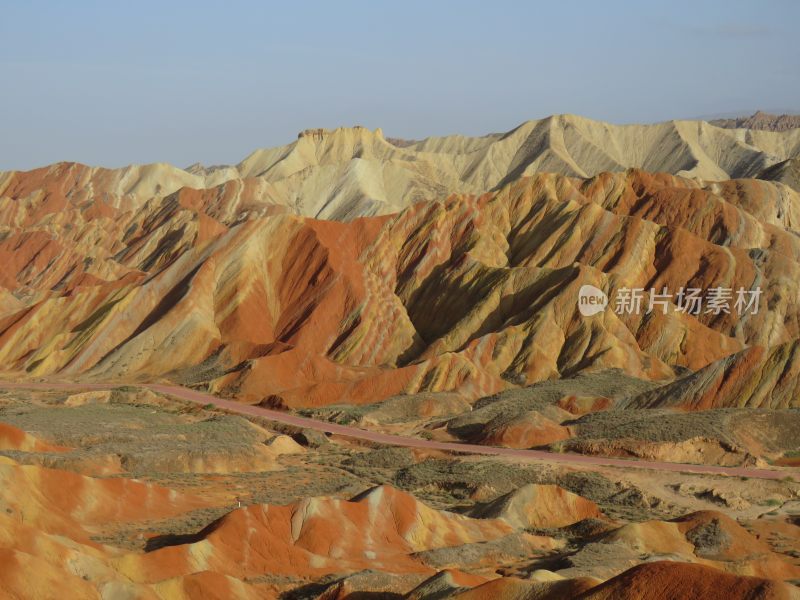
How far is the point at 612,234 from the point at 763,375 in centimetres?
3689

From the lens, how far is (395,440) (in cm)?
7012

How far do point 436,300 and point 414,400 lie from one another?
2415 cm

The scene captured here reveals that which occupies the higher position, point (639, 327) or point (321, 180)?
point (321, 180)

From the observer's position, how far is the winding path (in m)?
61.0

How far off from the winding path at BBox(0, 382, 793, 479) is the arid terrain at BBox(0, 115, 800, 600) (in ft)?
1.45

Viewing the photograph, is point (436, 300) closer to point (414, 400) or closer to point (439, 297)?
point (439, 297)

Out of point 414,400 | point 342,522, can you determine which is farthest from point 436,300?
point 342,522

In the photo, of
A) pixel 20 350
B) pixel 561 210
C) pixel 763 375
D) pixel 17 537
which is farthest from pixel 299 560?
pixel 561 210

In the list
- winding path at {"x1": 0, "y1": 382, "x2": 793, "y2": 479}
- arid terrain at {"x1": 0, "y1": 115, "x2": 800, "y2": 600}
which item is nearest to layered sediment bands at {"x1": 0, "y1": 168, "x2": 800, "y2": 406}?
arid terrain at {"x1": 0, "y1": 115, "x2": 800, "y2": 600}

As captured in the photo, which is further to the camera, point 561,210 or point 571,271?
point 561,210

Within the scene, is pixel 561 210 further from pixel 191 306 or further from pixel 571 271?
pixel 191 306

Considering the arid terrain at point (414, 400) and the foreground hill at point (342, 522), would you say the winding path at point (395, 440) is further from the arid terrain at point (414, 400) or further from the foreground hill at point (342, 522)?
the foreground hill at point (342, 522)

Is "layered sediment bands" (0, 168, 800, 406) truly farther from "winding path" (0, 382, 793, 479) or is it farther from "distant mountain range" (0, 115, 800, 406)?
"winding path" (0, 382, 793, 479)

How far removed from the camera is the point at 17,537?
3406 cm
